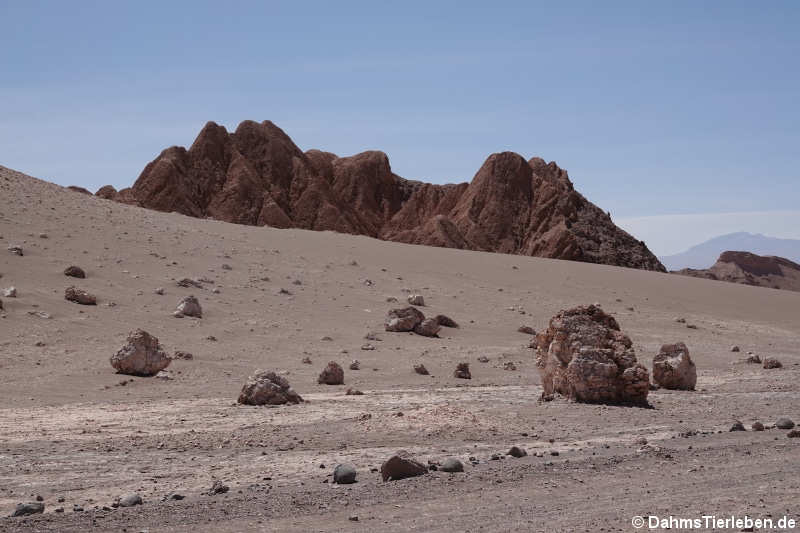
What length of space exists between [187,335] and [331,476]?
9.72 m

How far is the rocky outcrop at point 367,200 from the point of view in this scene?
54750 millimetres

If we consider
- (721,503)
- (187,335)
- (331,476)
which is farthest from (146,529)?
(187,335)

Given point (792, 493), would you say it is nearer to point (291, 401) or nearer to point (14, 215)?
point (291, 401)

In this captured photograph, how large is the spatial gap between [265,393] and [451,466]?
3943 millimetres

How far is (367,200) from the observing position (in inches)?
2569

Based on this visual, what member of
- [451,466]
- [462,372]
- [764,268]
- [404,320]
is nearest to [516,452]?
[451,466]

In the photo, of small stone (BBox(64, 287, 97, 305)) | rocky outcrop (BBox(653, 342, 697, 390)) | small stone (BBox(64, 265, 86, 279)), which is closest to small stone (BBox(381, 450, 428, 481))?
rocky outcrop (BBox(653, 342, 697, 390))

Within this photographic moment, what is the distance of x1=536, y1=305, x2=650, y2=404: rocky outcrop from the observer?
10.5 m

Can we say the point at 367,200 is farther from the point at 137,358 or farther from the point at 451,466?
the point at 451,466

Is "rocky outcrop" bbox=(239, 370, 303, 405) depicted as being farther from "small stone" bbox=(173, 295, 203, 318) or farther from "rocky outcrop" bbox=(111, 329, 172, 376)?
"small stone" bbox=(173, 295, 203, 318)

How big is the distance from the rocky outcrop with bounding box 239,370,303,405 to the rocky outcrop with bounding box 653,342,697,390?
17.3 feet

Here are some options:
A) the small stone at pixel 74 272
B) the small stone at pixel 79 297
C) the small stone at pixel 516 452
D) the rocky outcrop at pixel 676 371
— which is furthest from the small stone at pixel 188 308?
the small stone at pixel 516 452

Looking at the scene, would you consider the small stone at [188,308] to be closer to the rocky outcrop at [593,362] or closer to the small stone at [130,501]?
the rocky outcrop at [593,362]

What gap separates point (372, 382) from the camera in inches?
503
